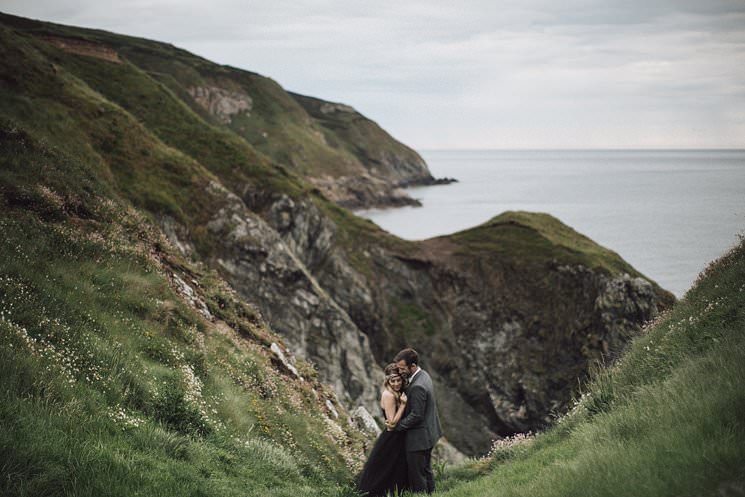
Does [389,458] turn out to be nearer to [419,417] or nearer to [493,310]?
[419,417]

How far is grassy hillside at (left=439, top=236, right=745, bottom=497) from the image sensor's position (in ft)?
19.9

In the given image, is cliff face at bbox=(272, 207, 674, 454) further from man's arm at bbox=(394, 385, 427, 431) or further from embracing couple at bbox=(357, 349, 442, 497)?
man's arm at bbox=(394, 385, 427, 431)

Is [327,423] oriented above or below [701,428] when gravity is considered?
below

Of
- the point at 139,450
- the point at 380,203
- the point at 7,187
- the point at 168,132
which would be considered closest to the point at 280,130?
the point at 380,203

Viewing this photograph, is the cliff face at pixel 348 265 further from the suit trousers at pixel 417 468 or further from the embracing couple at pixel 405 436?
the suit trousers at pixel 417 468

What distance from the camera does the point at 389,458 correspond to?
11.6 metres

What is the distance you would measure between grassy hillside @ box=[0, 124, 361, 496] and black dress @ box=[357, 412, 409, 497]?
0.76 metres

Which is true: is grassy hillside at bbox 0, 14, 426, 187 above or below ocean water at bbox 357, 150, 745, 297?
above

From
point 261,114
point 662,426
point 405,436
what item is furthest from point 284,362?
point 261,114

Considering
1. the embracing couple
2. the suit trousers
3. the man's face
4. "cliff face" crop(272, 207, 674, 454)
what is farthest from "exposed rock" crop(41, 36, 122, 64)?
the suit trousers

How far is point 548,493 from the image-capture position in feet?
23.0

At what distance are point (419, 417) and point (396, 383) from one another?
868 millimetres

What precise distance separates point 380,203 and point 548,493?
167 meters

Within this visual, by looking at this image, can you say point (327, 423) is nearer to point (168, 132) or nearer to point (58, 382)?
point (58, 382)
